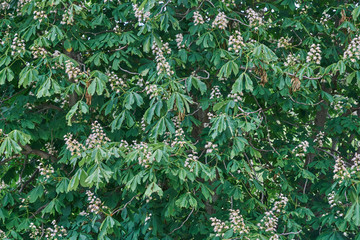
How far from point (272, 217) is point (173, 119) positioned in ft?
5.13

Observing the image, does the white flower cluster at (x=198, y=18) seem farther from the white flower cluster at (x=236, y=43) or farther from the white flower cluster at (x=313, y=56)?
the white flower cluster at (x=313, y=56)

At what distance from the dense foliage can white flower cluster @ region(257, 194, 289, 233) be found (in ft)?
0.06

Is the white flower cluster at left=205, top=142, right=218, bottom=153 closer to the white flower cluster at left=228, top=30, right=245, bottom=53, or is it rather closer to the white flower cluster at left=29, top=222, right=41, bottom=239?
the white flower cluster at left=228, top=30, right=245, bottom=53

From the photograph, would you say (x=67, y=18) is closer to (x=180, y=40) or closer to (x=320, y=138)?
(x=180, y=40)

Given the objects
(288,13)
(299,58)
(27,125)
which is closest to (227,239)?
(299,58)

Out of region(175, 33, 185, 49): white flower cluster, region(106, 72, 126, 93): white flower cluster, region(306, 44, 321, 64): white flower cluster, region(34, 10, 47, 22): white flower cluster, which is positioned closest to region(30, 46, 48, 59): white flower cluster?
region(34, 10, 47, 22): white flower cluster

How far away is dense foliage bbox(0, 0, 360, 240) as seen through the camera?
18.6 feet

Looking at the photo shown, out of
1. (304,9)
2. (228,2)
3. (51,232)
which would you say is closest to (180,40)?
(228,2)

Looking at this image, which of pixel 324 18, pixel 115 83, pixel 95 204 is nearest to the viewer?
pixel 95 204

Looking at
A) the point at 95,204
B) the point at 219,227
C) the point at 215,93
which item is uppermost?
the point at 215,93

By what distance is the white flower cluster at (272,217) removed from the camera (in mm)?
5883

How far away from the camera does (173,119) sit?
6.35 m

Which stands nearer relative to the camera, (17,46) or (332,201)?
(332,201)

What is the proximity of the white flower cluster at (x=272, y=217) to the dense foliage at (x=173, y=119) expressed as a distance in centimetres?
2
